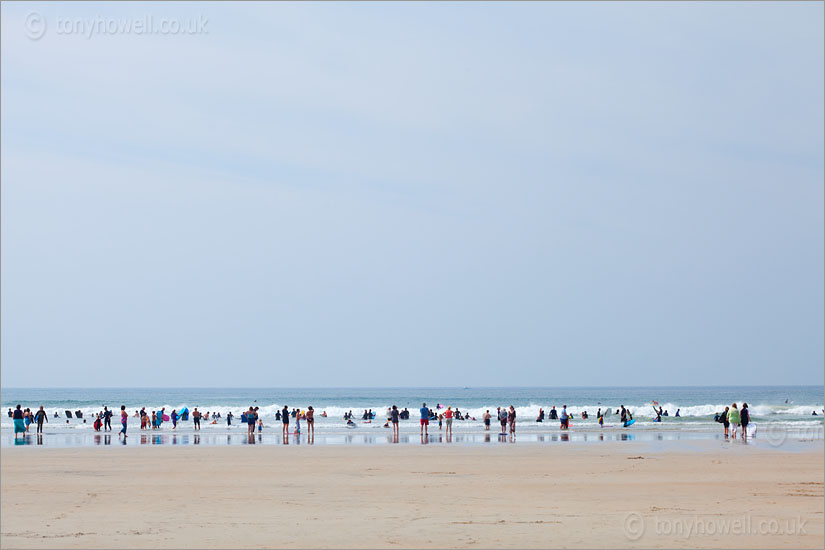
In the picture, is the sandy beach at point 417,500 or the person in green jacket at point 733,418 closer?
the sandy beach at point 417,500

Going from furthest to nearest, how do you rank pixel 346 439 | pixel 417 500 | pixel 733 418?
1. pixel 346 439
2. pixel 733 418
3. pixel 417 500

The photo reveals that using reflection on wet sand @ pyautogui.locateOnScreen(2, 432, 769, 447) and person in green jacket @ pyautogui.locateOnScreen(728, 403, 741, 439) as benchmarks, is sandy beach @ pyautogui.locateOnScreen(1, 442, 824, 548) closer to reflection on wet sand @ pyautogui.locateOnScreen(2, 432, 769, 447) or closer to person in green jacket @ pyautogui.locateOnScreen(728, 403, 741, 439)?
reflection on wet sand @ pyautogui.locateOnScreen(2, 432, 769, 447)

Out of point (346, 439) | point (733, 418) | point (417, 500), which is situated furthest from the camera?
point (346, 439)

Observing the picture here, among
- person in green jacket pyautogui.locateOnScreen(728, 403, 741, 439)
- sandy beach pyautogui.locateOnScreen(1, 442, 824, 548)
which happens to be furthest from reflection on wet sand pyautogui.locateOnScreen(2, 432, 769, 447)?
sandy beach pyautogui.locateOnScreen(1, 442, 824, 548)

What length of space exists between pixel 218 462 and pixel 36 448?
35.5 feet

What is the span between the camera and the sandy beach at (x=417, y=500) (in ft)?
43.6

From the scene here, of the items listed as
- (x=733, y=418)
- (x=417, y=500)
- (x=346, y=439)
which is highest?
(x=417, y=500)

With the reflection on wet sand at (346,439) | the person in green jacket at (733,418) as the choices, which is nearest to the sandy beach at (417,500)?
the reflection on wet sand at (346,439)

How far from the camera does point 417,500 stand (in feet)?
56.6

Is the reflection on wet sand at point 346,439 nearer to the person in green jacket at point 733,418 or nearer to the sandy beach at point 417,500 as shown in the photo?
the person in green jacket at point 733,418

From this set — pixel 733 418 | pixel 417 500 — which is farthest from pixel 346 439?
pixel 417 500

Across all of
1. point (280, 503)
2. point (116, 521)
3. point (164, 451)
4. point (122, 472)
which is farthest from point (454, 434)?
point (116, 521)

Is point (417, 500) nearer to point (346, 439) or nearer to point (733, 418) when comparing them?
point (346, 439)

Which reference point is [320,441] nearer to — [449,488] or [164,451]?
[164,451]
